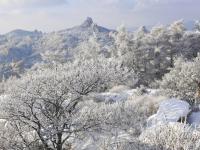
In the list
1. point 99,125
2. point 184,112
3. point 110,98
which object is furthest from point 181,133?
point 110,98

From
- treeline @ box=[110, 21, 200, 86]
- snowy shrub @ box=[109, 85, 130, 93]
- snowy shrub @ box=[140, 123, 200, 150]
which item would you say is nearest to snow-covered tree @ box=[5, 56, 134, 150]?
snowy shrub @ box=[140, 123, 200, 150]

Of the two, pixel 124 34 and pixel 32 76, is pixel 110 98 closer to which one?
pixel 32 76

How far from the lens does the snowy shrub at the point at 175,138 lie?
865cm

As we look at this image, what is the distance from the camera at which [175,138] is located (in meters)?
8.93

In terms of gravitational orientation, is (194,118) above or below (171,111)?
below

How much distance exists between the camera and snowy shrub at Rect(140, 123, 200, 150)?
28.4 ft

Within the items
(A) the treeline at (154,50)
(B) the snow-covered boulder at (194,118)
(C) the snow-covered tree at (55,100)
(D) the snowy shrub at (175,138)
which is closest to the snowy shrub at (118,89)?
(A) the treeline at (154,50)

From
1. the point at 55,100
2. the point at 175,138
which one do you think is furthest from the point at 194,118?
the point at 175,138

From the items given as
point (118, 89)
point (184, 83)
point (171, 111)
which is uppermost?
point (184, 83)

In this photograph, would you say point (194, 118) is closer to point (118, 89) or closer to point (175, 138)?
point (175, 138)

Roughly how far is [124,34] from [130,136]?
3747 cm

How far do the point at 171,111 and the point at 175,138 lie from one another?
9757 millimetres

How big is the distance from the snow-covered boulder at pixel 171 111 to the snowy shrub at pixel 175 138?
25.0 feet

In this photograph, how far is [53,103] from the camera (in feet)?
44.8
